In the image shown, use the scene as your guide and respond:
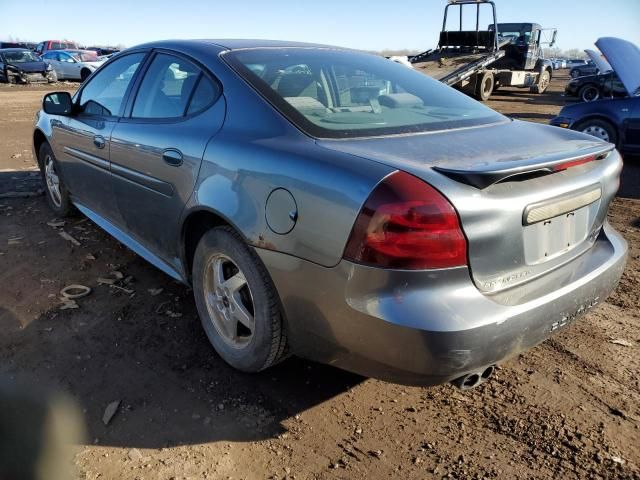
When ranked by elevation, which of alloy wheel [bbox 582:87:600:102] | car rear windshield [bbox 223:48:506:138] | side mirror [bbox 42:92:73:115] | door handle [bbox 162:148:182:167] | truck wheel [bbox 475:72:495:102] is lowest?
alloy wheel [bbox 582:87:600:102]

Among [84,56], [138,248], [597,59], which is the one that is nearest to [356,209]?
[138,248]

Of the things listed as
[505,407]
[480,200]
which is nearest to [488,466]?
[505,407]

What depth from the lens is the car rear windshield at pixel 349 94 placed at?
7.95 feet

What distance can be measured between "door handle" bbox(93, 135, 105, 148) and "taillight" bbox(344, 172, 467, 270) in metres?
2.38

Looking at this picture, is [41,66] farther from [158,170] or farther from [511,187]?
[511,187]

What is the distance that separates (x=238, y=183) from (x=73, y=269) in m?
2.21

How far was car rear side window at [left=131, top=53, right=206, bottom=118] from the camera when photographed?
115 inches

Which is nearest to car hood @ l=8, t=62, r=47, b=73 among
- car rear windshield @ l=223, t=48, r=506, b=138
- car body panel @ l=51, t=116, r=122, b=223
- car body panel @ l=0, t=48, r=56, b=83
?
car body panel @ l=0, t=48, r=56, b=83

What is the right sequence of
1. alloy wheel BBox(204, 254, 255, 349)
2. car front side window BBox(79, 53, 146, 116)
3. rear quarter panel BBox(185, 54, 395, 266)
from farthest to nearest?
car front side window BBox(79, 53, 146, 116)
alloy wheel BBox(204, 254, 255, 349)
rear quarter panel BBox(185, 54, 395, 266)

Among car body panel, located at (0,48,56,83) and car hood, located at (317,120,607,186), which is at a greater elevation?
car hood, located at (317,120,607,186)

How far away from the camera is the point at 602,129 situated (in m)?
7.87

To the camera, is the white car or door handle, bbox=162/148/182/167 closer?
door handle, bbox=162/148/182/167

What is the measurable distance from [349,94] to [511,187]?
1.21 metres

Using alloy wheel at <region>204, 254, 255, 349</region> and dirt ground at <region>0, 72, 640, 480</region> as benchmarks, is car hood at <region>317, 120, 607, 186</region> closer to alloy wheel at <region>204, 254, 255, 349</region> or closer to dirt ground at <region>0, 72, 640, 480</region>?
alloy wheel at <region>204, 254, 255, 349</region>
